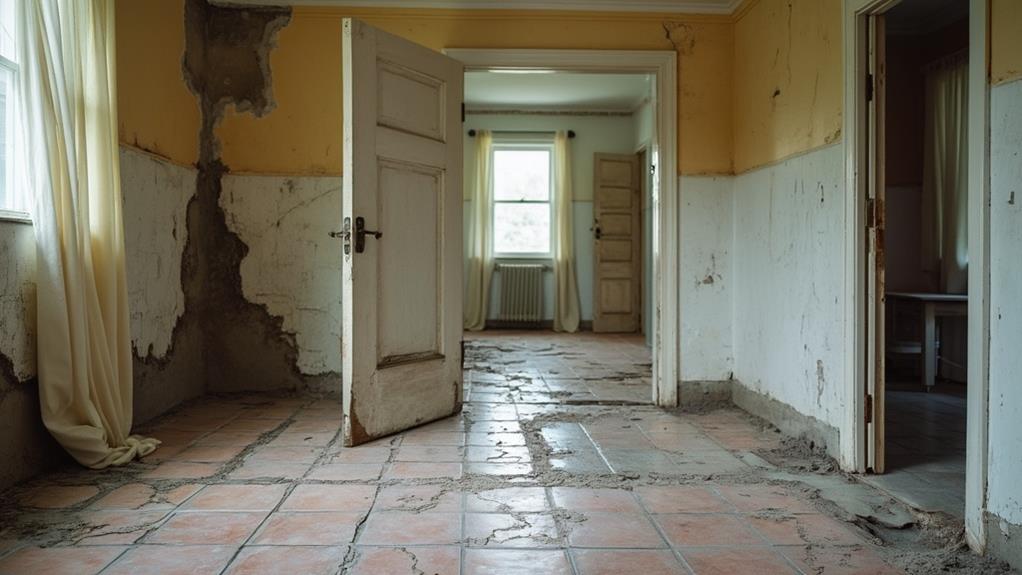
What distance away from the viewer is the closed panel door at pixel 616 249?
876 centimetres

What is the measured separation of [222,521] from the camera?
233 centimetres

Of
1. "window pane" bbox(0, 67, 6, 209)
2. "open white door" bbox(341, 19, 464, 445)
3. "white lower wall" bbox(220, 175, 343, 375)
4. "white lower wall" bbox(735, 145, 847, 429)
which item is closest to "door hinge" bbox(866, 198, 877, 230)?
"white lower wall" bbox(735, 145, 847, 429)

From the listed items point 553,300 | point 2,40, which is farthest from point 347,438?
point 553,300

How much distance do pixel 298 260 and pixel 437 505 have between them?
2.40m

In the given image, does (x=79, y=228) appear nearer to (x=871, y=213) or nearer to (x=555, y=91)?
(x=871, y=213)

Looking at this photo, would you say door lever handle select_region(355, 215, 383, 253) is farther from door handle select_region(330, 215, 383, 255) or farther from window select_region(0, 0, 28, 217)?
window select_region(0, 0, 28, 217)

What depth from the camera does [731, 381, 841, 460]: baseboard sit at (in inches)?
126

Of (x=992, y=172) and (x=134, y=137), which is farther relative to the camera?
(x=134, y=137)

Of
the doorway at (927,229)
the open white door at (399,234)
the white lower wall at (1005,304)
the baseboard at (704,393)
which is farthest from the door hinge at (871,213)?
the open white door at (399,234)

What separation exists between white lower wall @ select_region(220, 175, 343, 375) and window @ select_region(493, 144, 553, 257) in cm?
495

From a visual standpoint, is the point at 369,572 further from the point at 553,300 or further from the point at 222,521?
the point at 553,300

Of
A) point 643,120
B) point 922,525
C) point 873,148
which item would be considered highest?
point 643,120

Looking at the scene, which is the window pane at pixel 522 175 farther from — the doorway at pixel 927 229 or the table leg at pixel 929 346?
the table leg at pixel 929 346

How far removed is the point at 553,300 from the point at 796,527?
686 cm
